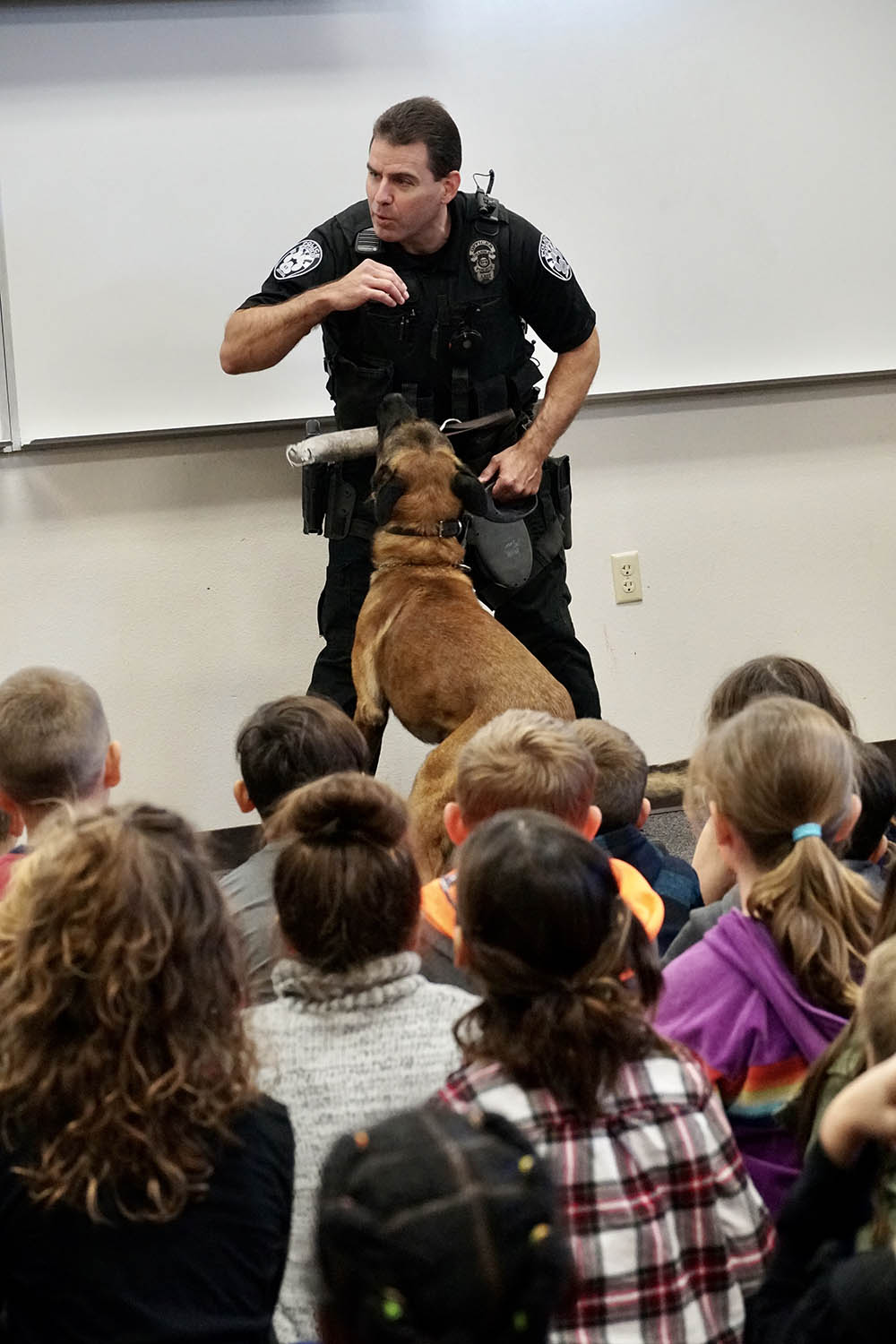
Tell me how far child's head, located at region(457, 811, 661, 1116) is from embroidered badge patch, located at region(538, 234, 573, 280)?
259 centimetres

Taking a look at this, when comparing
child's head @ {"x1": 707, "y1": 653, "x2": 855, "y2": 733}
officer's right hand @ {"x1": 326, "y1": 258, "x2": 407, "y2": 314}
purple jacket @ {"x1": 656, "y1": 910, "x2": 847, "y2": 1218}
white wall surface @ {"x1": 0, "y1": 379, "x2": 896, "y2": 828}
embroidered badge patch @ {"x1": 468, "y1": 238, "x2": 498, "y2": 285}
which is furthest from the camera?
white wall surface @ {"x1": 0, "y1": 379, "x2": 896, "y2": 828}

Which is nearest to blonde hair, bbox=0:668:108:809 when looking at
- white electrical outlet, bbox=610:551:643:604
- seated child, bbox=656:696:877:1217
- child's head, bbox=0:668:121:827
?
child's head, bbox=0:668:121:827

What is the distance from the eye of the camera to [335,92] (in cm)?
405

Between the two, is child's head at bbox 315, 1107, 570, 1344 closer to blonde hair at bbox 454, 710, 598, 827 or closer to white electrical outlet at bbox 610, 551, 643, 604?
blonde hair at bbox 454, 710, 598, 827

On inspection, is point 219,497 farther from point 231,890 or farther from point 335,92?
point 231,890

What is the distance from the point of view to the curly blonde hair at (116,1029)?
1.22 m

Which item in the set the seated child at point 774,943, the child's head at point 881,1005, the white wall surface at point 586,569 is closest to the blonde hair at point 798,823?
the seated child at point 774,943

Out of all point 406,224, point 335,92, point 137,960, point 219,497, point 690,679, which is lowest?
point 690,679

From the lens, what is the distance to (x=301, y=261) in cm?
360

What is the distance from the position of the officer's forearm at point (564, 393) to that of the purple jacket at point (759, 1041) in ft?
7.30

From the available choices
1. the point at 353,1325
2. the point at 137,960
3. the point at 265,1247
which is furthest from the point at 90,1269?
the point at 353,1325

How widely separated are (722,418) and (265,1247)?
3.74 m

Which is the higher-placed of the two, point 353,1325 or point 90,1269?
point 353,1325

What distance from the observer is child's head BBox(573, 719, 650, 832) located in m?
2.37
